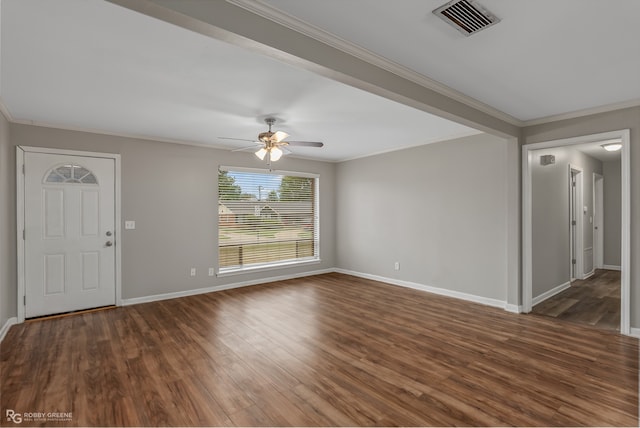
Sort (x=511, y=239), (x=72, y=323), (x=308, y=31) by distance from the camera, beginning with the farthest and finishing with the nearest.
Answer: (x=511, y=239) < (x=72, y=323) < (x=308, y=31)

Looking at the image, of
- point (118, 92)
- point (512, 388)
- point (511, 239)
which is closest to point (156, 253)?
point (118, 92)

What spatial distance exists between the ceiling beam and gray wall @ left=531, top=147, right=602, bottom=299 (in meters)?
2.54

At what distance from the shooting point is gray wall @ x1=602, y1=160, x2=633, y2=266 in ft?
23.2

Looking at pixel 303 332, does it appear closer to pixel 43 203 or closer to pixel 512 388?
pixel 512 388

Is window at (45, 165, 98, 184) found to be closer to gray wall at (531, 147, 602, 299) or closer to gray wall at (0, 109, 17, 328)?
→ gray wall at (0, 109, 17, 328)

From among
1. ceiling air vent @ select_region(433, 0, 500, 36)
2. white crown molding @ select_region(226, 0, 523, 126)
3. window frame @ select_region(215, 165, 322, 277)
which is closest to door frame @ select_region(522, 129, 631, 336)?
white crown molding @ select_region(226, 0, 523, 126)

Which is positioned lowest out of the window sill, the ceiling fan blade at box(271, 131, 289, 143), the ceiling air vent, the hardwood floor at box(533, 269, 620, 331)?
the hardwood floor at box(533, 269, 620, 331)

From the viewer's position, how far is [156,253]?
4.89m

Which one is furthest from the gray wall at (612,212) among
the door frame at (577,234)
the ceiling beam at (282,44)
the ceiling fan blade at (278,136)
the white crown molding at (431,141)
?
the ceiling fan blade at (278,136)

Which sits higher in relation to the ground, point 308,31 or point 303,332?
point 308,31

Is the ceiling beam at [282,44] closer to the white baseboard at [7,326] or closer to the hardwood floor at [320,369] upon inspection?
the hardwood floor at [320,369]

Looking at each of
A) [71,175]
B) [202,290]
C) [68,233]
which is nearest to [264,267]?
[202,290]

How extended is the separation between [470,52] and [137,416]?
3.49 m

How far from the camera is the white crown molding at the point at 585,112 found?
11.1 ft
